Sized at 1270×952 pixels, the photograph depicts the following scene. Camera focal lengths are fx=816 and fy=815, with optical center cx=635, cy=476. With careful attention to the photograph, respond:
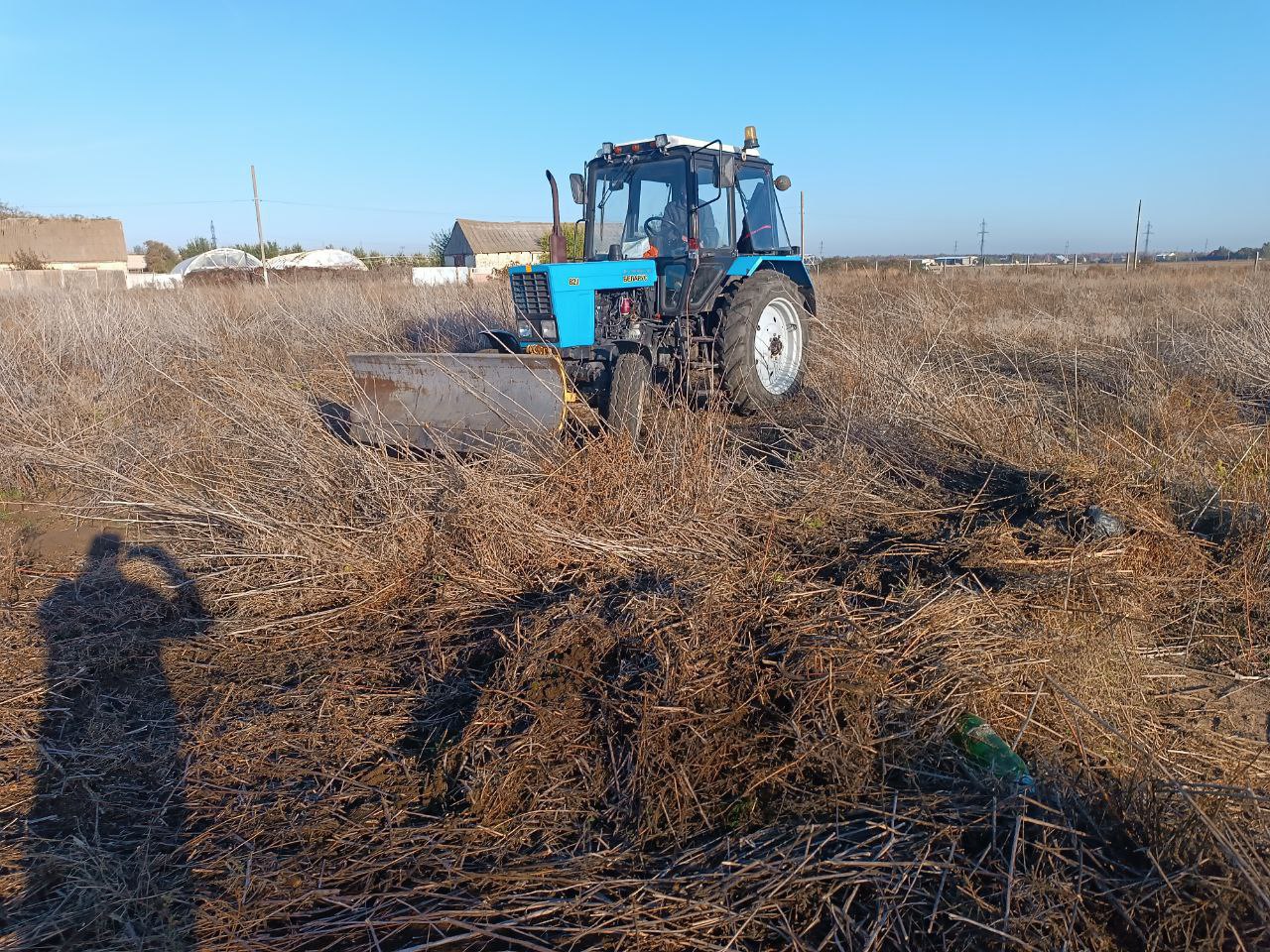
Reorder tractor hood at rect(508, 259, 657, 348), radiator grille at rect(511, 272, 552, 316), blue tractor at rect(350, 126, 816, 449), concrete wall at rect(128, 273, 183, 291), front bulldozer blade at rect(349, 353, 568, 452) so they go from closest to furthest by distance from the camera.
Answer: front bulldozer blade at rect(349, 353, 568, 452) → blue tractor at rect(350, 126, 816, 449) → tractor hood at rect(508, 259, 657, 348) → radiator grille at rect(511, 272, 552, 316) → concrete wall at rect(128, 273, 183, 291)

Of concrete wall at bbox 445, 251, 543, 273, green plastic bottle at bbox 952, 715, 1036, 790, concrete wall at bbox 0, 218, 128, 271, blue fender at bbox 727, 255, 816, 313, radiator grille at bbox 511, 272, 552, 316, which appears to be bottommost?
green plastic bottle at bbox 952, 715, 1036, 790

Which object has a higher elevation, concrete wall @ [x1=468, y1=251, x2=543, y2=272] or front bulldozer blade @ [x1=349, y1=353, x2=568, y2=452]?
concrete wall @ [x1=468, y1=251, x2=543, y2=272]

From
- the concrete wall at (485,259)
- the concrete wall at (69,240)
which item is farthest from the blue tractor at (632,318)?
the concrete wall at (69,240)

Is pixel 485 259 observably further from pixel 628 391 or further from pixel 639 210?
pixel 628 391

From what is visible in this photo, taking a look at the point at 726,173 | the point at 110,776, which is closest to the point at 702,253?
the point at 726,173

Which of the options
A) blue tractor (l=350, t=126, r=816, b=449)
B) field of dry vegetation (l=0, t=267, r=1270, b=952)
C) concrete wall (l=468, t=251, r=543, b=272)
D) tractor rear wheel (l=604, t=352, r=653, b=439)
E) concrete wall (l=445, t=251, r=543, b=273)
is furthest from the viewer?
concrete wall (l=445, t=251, r=543, b=273)

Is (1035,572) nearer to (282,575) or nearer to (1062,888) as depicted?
(1062,888)

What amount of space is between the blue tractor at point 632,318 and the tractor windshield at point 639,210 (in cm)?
1

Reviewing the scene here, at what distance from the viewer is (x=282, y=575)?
3953mm

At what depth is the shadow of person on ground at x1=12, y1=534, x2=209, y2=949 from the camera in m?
2.11

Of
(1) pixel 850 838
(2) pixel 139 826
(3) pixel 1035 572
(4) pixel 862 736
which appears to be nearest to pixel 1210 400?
(3) pixel 1035 572

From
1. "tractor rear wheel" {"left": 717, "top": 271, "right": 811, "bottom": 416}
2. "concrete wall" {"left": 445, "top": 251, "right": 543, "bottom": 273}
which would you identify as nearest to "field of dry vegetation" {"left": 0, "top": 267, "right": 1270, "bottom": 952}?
"tractor rear wheel" {"left": 717, "top": 271, "right": 811, "bottom": 416}

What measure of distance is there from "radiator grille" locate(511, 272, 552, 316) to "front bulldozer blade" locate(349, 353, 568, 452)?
1.14 metres

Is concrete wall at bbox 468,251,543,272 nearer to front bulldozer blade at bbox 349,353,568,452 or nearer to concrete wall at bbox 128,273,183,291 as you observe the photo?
concrete wall at bbox 128,273,183,291
